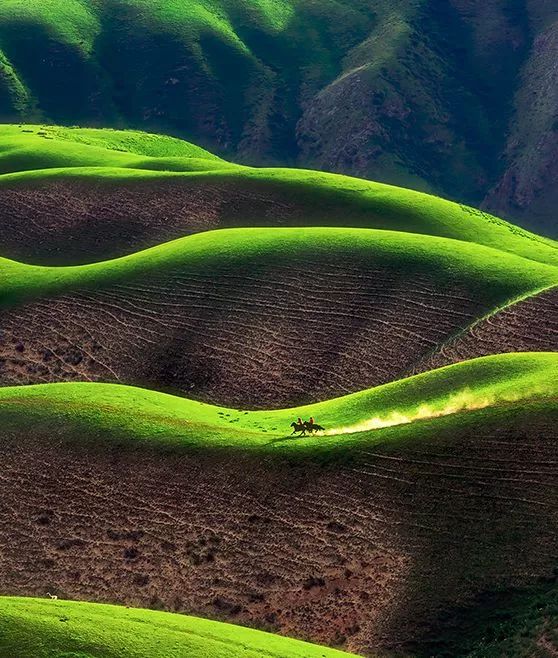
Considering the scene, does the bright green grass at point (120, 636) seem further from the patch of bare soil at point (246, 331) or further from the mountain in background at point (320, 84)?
the mountain in background at point (320, 84)

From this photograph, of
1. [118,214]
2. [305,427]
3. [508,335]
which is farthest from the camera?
[118,214]

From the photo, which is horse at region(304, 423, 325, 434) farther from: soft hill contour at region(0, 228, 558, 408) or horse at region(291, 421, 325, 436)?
soft hill contour at region(0, 228, 558, 408)

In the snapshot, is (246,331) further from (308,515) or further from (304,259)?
(308,515)

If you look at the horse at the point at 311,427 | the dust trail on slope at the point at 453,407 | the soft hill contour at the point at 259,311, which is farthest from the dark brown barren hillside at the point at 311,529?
the soft hill contour at the point at 259,311

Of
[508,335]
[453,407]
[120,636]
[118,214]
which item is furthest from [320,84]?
[120,636]

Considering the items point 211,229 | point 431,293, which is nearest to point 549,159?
point 211,229

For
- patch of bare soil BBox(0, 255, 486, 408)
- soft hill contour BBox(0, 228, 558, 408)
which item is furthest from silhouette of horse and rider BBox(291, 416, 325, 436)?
soft hill contour BBox(0, 228, 558, 408)
